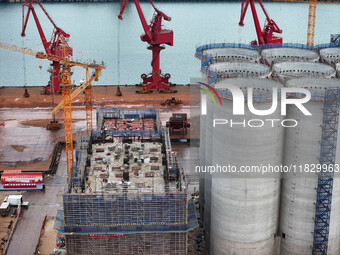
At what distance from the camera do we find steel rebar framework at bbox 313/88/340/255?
45406 millimetres

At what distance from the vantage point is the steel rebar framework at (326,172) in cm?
4541

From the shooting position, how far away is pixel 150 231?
156ft

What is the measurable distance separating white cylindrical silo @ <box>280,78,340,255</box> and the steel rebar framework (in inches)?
18.6

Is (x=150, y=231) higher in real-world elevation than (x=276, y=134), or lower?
lower

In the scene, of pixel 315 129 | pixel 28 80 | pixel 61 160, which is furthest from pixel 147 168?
pixel 28 80

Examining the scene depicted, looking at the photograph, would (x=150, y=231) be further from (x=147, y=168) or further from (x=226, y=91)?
(x=226, y=91)

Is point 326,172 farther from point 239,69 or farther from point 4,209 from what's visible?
point 4,209

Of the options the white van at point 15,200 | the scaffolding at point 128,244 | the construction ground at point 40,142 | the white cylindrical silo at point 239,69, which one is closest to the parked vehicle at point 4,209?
the white van at point 15,200

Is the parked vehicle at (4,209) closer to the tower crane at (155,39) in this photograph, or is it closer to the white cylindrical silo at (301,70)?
the white cylindrical silo at (301,70)

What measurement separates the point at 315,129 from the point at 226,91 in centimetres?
820

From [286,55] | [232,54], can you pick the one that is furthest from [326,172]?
[232,54]

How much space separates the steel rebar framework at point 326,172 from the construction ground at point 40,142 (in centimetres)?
1182

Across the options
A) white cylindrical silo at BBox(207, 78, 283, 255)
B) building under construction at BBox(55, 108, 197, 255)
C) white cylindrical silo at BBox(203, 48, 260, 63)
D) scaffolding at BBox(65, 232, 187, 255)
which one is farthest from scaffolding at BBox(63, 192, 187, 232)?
white cylindrical silo at BBox(203, 48, 260, 63)

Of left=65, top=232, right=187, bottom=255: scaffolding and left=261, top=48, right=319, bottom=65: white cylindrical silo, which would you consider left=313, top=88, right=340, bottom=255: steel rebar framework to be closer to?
left=65, top=232, right=187, bottom=255: scaffolding
